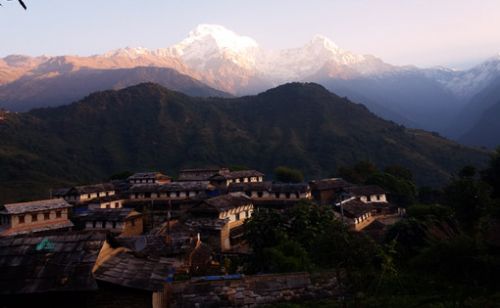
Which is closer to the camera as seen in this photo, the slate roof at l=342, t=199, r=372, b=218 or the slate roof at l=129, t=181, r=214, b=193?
the slate roof at l=342, t=199, r=372, b=218

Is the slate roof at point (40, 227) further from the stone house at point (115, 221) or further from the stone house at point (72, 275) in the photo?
the stone house at point (72, 275)

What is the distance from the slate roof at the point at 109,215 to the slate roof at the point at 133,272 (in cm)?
3268

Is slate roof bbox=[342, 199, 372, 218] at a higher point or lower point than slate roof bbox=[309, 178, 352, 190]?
lower

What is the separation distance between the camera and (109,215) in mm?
43938

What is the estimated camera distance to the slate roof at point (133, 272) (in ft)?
33.7

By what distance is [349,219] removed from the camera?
4347cm

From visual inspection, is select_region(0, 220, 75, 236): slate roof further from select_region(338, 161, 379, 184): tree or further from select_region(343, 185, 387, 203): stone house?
select_region(338, 161, 379, 184): tree

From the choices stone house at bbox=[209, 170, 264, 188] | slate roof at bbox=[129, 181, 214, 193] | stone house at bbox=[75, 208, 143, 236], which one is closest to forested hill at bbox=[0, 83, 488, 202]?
slate roof at bbox=[129, 181, 214, 193]

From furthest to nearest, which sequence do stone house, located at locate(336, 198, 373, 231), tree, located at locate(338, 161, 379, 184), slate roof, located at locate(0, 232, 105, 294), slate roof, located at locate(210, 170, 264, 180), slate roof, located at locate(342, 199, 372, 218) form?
tree, located at locate(338, 161, 379, 184) → slate roof, located at locate(210, 170, 264, 180) → slate roof, located at locate(342, 199, 372, 218) → stone house, located at locate(336, 198, 373, 231) → slate roof, located at locate(0, 232, 105, 294)

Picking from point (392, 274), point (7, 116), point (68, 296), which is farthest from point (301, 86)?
point (68, 296)

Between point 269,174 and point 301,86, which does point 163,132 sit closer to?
point 269,174

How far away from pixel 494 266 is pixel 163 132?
123 m

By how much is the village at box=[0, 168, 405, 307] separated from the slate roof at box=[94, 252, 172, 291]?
0.03m

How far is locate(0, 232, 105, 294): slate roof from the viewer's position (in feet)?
31.1
